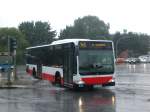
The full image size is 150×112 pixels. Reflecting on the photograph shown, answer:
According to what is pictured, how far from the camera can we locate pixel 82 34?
128250 millimetres

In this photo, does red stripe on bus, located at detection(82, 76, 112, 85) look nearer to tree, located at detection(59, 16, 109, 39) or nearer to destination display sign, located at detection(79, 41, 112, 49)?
destination display sign, located at detection(79, 41, 112, 49)

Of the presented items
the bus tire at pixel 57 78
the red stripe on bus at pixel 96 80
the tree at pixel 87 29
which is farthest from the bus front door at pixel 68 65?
the tree at pixel 87 29

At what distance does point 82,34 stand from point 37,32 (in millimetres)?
13382

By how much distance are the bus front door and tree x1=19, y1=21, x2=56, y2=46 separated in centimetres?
9313

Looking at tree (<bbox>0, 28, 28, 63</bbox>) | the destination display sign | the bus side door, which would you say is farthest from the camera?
tree (<bbox>0, 28, 28, 63</bbox>)

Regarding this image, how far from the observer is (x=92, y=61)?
2503cm

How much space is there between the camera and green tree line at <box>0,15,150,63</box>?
12031cm

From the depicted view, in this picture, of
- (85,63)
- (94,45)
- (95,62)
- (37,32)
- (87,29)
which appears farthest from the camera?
(87,29)

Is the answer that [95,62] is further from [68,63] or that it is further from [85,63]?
[68,63]

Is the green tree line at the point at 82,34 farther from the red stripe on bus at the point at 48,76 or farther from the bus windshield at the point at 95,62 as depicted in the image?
the bus windshield at the point at 95,62

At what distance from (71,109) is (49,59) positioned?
14.1 m

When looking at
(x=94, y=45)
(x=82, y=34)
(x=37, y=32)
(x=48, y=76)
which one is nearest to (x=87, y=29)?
(x=82, y=34)

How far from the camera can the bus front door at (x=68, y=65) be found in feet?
83.6

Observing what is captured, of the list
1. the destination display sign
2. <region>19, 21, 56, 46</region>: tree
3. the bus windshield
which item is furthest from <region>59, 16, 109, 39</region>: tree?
the bus windshield
